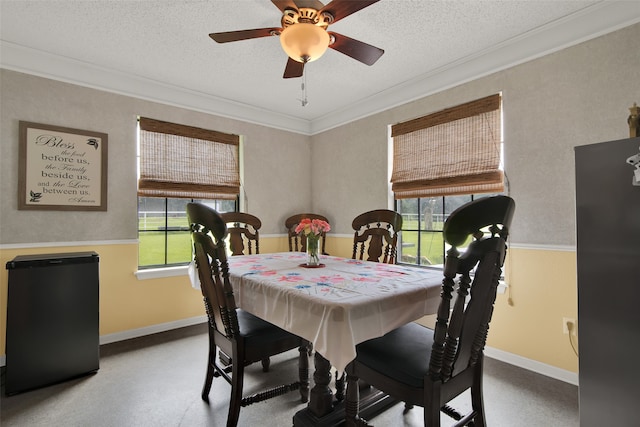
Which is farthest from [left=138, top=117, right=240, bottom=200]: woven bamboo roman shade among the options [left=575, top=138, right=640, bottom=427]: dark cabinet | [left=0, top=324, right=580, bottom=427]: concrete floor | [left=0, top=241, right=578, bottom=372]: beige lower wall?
[left=575, top=138, right=640, bottom=427]: dark cabinet

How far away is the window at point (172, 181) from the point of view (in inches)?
128

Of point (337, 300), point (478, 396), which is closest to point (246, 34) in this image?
point (337, 300)

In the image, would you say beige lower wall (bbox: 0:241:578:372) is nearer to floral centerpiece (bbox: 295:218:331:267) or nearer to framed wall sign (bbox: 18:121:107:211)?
framed wall sign (bbox: 18:121:107:211)

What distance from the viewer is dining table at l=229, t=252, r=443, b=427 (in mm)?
1165

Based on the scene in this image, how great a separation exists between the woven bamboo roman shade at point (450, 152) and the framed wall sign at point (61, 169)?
3.02 m

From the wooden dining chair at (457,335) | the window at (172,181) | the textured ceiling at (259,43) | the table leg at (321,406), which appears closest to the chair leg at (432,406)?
the wooden dining chair at (457,335)

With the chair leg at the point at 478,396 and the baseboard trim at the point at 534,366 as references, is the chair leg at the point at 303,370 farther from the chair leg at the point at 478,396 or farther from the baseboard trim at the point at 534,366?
the baseboard trim at the point at 534,366

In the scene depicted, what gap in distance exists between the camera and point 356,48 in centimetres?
198

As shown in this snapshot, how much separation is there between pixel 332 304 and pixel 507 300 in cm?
209

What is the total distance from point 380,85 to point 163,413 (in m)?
3.41

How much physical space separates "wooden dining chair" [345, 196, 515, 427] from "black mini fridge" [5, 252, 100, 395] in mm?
2205

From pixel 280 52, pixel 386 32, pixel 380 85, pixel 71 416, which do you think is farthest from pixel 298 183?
pixel 71 416

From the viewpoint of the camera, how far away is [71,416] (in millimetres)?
1867

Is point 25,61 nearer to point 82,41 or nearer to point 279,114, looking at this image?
point 82,41
